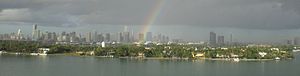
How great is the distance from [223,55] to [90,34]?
42341 millimetres

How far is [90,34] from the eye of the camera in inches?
2527

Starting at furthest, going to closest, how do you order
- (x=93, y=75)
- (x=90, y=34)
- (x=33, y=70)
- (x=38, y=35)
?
(x=90, y=34) < (x=38, y=35) < (x=33, y=70) < (x=93, y=75)

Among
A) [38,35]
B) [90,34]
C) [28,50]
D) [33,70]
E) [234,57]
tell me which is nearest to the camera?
[33,70]

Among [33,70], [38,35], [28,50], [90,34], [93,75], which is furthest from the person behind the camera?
[90,34]

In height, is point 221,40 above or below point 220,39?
below

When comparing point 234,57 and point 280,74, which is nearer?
point 280,74

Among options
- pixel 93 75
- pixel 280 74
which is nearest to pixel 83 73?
pixel 93 75

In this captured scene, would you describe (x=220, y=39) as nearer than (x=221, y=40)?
No

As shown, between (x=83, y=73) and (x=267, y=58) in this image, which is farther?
(x=267, y=58)

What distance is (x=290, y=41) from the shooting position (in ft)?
217

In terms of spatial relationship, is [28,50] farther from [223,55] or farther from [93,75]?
[93,75]

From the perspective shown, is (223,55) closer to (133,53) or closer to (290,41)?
(133,53)

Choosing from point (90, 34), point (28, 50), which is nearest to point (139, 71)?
point (28, 50)

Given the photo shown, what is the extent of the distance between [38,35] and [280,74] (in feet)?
156
